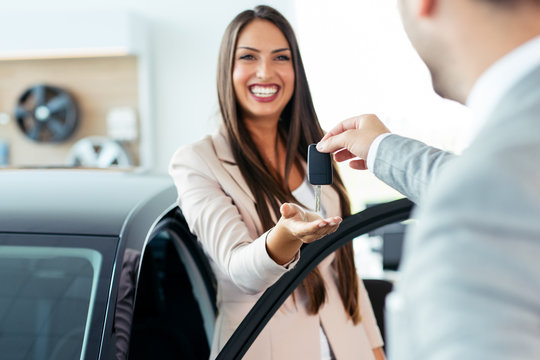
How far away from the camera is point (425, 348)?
0.41m

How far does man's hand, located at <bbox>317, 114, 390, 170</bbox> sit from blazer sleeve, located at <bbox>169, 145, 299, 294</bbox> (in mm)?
197

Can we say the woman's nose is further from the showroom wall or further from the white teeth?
the showroom wall

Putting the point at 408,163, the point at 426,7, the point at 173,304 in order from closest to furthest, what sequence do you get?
the point at 426,7 < the point at 408,163 < the point at 173,304

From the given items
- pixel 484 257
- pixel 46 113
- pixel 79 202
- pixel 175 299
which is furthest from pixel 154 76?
pixel 484 257

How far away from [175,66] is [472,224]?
5.54m

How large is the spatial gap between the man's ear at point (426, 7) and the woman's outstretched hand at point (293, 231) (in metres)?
0.46

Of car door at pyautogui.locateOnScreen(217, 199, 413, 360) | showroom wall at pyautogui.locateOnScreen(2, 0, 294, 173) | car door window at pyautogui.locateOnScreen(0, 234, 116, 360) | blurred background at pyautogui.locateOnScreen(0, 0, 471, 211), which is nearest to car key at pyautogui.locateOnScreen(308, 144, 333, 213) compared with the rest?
car door at pyautogui.locateOnScreen(217, 199, 413, 360)

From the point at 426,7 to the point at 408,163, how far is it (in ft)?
1.26

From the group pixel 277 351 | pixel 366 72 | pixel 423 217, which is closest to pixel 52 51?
pixel 366 72

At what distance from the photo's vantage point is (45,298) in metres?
1.05

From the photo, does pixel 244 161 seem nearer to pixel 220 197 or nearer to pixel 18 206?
pixel 220 197

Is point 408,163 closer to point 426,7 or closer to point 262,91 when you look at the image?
point 426,7

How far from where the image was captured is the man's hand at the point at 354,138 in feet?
3.24

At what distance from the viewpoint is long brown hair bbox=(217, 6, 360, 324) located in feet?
4.28
